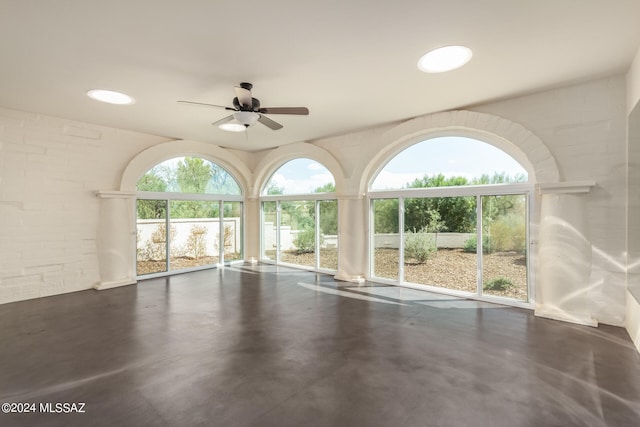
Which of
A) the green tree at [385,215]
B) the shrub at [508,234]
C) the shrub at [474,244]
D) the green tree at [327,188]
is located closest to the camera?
the shrub at [508,234]

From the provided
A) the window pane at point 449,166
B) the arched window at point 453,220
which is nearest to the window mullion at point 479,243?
the arched window at point 453,220

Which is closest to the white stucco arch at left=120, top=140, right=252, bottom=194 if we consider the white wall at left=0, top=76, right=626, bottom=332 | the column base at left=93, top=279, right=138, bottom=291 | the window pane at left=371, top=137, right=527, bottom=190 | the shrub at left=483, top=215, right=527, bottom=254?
the white wall at left=0, top=76, right=626, bottom=332

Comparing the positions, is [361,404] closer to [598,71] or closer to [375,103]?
[375,103]

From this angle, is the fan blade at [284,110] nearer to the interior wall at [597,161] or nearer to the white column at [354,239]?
the white column at [354,239]

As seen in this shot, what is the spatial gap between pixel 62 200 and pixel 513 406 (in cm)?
700

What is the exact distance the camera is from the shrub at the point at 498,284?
4.74m

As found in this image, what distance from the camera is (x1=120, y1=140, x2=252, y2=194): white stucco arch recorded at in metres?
5.98

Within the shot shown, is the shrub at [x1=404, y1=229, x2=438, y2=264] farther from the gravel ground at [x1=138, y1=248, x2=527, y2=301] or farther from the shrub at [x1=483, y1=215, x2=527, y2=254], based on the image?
the shrub at [x1=483, y1=215, x2=527, y2=254]

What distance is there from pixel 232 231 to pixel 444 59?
6731 millimetres

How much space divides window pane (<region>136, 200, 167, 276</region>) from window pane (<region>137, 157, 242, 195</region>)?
1.34 ft

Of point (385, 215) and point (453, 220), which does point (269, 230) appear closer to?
point (385, 215)

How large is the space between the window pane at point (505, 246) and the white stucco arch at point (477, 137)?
53 cm

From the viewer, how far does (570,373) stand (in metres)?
2.71

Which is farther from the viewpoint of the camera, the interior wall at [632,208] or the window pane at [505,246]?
the window pane at [505,246]
